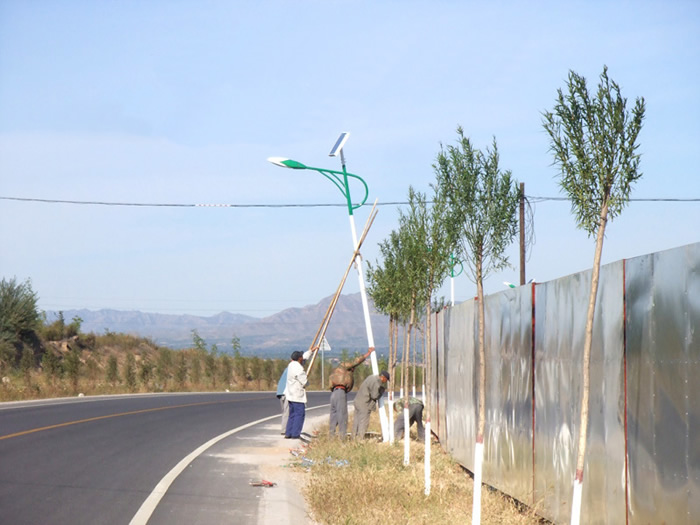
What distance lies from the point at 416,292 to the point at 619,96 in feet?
24.3

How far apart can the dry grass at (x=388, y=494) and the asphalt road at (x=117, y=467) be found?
0.90 m

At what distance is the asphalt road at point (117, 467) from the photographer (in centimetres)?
973

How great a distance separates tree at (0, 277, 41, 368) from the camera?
1815 inches

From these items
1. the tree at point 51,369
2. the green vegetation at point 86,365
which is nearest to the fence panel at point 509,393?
the green vegetation at point 86,365

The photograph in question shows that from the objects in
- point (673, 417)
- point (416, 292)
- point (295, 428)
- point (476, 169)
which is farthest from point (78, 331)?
point (673, 417)

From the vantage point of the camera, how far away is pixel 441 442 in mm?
18312

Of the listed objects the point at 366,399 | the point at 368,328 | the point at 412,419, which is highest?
the point at 368,328

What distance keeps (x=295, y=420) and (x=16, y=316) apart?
32973 mm

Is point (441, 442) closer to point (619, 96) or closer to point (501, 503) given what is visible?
point (501, 503)

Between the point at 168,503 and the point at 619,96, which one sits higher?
the point at 619,96

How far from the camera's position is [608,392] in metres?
7.52

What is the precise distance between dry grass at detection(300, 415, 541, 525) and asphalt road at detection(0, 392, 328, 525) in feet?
2.94

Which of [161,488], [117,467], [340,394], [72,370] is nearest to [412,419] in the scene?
[340,394]

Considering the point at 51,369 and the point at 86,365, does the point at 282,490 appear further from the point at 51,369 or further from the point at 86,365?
the point at 86,365
